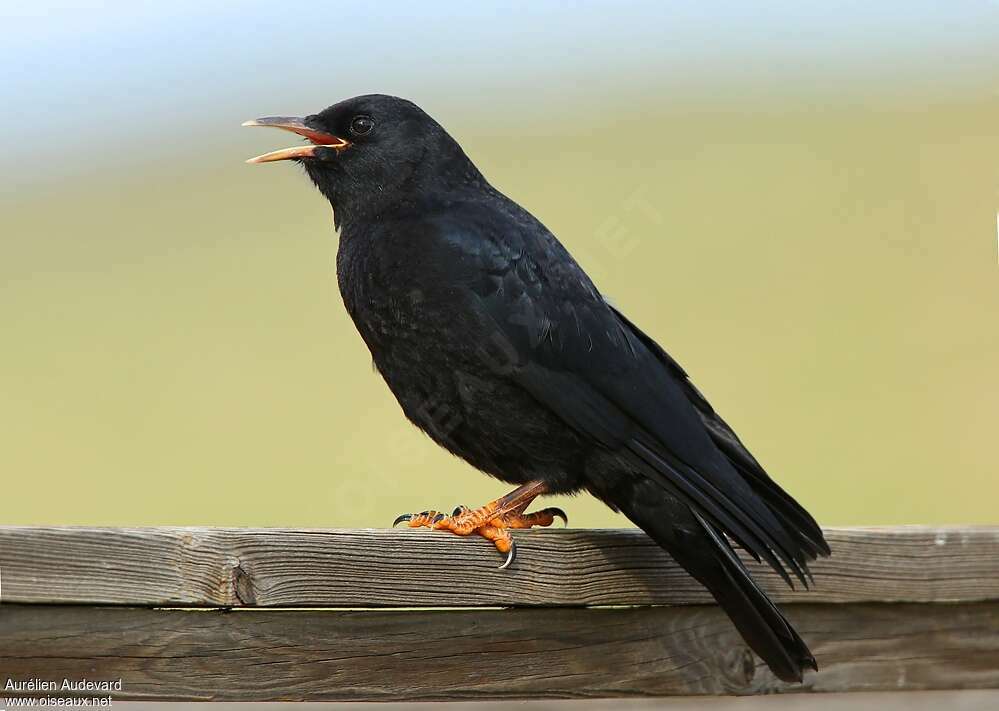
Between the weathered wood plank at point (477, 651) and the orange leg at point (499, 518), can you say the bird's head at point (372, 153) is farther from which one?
the weathered wood plank at point (477, 651)

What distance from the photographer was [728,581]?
9.48 ft

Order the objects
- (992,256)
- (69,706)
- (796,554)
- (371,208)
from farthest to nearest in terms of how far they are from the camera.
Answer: (992,256) < (371,208) < (796,554) < (69,706)

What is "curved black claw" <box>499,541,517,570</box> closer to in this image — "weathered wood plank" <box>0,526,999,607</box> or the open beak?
"weathered wood plank" <box>0,526,999,607</box>

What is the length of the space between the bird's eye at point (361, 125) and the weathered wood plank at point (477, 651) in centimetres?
187

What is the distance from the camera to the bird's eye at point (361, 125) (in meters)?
3.98

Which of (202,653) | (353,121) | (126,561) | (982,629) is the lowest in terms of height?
(982,629)

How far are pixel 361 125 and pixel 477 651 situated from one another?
1.98 m

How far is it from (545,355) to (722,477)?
617 mm

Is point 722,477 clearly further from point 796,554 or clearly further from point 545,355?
point 545,355

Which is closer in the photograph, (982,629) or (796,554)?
(796,554)

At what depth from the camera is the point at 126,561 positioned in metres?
2.22

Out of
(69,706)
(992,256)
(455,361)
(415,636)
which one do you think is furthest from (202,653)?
(992,256)

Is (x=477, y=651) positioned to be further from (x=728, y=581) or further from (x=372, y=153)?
(x=372, y=153)

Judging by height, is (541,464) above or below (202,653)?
below
